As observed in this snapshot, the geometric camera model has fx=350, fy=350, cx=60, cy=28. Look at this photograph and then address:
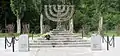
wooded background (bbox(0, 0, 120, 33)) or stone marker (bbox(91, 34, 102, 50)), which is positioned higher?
wooded background (bbox(0, 0, 120, 33))

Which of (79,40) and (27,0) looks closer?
(79,40)

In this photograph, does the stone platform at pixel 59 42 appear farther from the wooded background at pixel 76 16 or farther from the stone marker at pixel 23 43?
the wooded background at pixel 76 16

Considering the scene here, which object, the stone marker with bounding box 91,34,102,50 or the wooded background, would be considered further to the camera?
the wooded background

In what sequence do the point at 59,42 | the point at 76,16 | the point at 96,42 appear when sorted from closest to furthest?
the point at 96,42
the point at 59,42
the point at 76,16

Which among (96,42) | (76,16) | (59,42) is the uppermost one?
(76,16)

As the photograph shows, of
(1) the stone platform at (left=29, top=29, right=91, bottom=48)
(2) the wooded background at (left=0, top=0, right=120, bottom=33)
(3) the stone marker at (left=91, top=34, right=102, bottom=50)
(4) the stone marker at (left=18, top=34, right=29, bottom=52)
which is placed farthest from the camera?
(2) the wooded background at (left=0, top=0, right=120, bottom=33)

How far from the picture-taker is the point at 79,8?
1672 inches

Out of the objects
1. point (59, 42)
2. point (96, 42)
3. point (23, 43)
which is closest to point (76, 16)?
point (59, 42)

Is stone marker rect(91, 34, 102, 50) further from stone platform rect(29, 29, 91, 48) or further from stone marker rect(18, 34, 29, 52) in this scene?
stone marker rect(18, 34, 29, 52)

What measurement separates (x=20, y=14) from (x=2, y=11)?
565cm

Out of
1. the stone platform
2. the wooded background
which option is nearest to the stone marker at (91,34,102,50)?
the stone platform

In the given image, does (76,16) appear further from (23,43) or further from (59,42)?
(23,43)

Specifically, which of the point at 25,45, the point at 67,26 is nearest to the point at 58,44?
the point at 25,45

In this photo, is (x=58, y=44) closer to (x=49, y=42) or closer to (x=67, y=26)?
(x=49, y=42)
